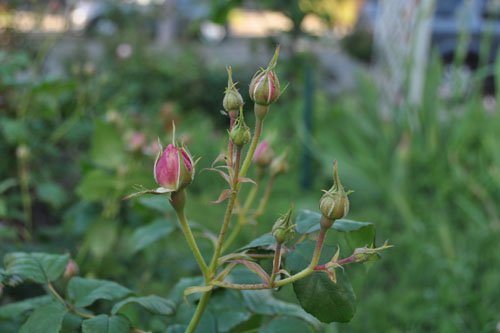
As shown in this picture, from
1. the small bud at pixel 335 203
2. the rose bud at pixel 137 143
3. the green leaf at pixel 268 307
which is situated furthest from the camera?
the rose bud at pixel 137 143

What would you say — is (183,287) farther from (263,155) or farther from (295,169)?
(295,169)

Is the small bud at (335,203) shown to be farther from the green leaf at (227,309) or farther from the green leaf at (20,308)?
the green leaf at (20,308)

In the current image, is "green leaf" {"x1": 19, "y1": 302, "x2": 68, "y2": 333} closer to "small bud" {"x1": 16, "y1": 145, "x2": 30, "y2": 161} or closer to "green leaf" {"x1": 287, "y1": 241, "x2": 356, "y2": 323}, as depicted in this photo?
"green leaf" {"x1": 287, "y1": 241, "x2": 356, "y2": 323}

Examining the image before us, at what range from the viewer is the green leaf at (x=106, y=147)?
815 mm

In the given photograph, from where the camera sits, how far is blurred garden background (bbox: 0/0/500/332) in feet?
2.63

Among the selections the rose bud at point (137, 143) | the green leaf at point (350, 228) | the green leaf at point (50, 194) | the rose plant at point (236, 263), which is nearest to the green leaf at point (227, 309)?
the rose plant at point (236, 263)

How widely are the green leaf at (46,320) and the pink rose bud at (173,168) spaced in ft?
0.43

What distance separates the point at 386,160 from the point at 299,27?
2.10 ft

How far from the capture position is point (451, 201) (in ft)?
5.57

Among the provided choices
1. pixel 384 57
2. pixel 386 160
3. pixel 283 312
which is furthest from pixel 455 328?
pixel 384 57

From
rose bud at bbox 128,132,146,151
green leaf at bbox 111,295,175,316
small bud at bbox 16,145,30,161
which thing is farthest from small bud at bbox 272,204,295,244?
small bud at bbox 16,145,30,161

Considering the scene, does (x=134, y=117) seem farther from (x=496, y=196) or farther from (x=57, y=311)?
(x=496, y=196)

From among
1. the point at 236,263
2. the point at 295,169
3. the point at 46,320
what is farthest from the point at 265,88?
the point at 295,169

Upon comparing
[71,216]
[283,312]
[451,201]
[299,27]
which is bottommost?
[451,201]
